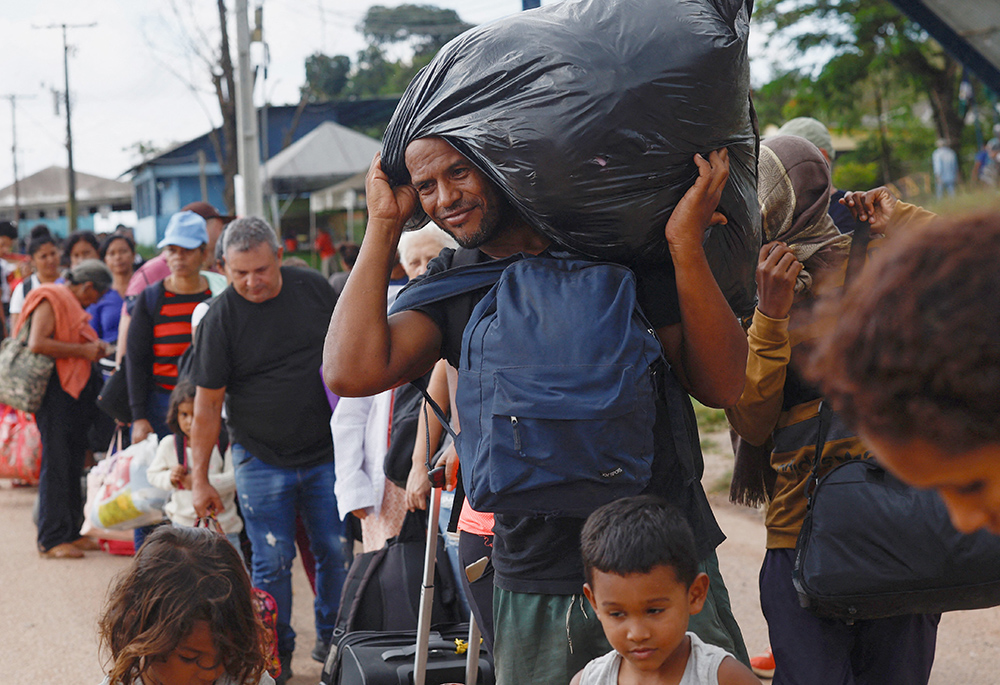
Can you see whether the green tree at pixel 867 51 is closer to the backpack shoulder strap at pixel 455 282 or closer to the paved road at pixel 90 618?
the paved road at pixel 90 618

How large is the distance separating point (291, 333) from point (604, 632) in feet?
9.51

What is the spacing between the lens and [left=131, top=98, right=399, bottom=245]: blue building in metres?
38.9

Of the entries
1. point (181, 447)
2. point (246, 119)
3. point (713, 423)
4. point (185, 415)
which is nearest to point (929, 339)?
point (185, 415)

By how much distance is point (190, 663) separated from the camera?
2441 mm

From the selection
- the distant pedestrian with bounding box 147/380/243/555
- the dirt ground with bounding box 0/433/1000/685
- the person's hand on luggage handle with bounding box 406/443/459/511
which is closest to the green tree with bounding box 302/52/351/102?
the dirt ground with bounding box 0/433/1000/685

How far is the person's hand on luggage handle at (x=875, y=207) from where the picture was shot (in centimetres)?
278

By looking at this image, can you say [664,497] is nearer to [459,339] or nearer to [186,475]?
[459,339]

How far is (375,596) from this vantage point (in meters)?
3.76

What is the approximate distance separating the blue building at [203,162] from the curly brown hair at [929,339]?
3634cm

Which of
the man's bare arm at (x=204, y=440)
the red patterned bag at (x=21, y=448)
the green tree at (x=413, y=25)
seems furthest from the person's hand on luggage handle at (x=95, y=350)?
the green tree at (x=413, y=25)

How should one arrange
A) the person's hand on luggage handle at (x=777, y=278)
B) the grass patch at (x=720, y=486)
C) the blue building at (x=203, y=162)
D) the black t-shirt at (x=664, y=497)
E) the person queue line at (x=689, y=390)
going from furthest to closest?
1. the blue building at (x=203, y=162)
2. the grass patch at (x=720, y=486)
3. the person's hand on luggage handle at (x=777, y=278)
4. the black t-shirt at (x=664, y=497)
5. the person queue line at (x=689, y=390)

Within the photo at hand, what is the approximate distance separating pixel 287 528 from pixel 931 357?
4064mm

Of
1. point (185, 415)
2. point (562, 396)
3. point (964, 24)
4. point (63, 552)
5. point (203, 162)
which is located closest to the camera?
point (562, 396)

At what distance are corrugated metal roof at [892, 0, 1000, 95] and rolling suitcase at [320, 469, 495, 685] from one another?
7043 millimetres
